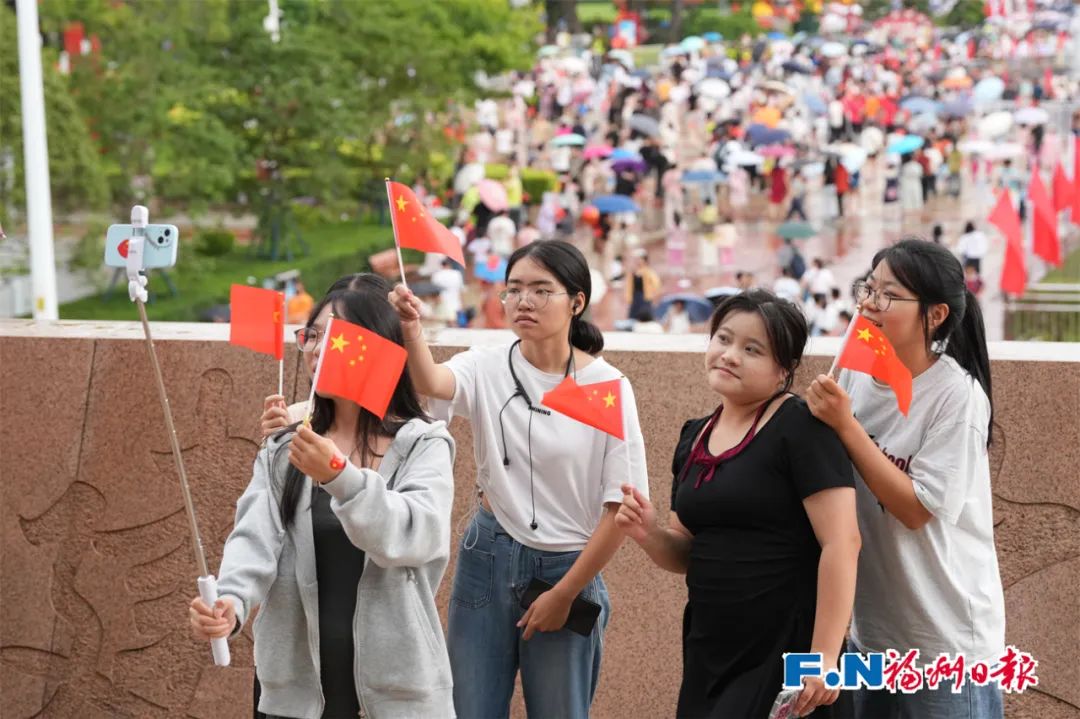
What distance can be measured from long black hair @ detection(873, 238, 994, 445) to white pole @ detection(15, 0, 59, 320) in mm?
10468

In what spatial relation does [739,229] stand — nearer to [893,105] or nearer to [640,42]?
[893,105]

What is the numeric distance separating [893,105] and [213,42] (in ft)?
56.9

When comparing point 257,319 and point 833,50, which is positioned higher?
point 833,50

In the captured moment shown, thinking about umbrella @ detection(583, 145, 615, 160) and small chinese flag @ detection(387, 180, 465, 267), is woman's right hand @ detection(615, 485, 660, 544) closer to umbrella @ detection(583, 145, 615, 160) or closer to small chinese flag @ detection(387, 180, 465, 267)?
small chinese flag @ detection(387, 180, 465, 267)

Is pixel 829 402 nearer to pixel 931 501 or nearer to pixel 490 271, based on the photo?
pixel 931 501

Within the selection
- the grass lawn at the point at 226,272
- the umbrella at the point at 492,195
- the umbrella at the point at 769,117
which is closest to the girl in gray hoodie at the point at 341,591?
the grass lawn at the point at 226,272

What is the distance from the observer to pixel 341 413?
122 inches

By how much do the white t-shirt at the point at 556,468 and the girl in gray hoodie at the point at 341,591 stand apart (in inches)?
12.3

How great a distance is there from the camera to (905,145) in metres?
27.3

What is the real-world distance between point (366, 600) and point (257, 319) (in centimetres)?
80

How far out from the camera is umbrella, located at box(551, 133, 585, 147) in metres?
29.1

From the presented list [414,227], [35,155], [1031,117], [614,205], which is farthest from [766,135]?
[414,227]

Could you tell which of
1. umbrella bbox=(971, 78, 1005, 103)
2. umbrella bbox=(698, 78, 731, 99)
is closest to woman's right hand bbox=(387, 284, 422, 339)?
umbrella bbox=(698, 78, 731, 99)

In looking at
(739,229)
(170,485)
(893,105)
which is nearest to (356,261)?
(739,229)
